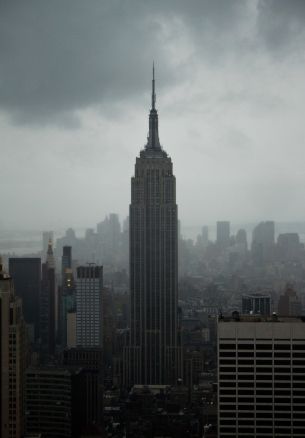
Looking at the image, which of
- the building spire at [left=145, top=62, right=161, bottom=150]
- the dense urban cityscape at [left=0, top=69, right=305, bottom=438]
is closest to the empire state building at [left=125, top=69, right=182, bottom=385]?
Result: the dense urban cityscape at [left=0, top=69, right=305, bottom=438]

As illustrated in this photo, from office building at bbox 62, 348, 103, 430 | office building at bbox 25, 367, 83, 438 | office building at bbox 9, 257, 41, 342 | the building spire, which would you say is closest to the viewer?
office building at bbox 25, 367, 83, 438

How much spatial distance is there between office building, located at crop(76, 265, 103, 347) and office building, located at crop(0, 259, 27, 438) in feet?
15.2

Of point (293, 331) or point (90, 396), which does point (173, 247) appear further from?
point (293, 331)

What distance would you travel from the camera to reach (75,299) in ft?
51.4

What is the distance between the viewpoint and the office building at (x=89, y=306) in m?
13.7

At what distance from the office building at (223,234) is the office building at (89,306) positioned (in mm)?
2434

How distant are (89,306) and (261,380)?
8.97m

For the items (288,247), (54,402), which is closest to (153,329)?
(288,247)

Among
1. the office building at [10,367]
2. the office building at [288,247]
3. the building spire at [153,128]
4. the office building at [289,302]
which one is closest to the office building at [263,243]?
the office building at [288,247]

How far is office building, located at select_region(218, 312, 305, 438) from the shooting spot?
6527mm

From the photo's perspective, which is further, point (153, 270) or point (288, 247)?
point (153, 270)

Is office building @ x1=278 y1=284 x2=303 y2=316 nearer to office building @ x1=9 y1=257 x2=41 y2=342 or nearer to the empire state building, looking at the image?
office building @ x1=9 y1=257 x2=41 y2=342

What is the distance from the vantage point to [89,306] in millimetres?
15281

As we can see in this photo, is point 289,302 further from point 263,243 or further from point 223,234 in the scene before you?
point 223,234
